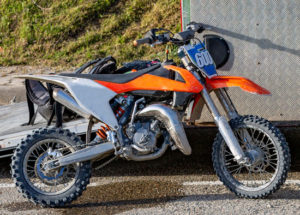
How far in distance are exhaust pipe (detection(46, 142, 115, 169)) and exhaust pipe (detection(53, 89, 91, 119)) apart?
298 millimetres

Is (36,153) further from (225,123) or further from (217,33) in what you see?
(217,33)

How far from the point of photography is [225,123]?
15.1 feet

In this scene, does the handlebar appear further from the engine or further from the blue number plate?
the engine

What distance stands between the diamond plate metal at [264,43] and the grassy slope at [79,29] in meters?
3.83

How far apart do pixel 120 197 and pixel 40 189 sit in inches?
28.3

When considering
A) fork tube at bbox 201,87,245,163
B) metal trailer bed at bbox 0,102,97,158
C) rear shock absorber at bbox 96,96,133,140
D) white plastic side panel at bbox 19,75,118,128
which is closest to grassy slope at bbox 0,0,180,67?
metal trailer bed at bbox 0,102,97,158

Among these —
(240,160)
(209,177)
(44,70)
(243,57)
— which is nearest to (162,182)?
(209,177)

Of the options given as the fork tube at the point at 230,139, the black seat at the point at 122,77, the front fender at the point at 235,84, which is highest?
the black seat at the point at 122,77

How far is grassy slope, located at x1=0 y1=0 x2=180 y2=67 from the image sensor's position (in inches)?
411

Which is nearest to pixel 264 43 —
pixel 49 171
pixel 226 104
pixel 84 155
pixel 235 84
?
pixel 226 104

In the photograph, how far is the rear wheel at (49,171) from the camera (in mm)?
4680

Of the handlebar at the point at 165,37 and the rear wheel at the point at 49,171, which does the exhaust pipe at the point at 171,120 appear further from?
the rear wheel at the point at 49,171

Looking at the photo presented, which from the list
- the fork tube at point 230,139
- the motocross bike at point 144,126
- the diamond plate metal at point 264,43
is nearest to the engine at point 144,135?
the motocross bike at point 144,126

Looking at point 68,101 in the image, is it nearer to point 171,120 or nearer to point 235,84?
point 171,120
